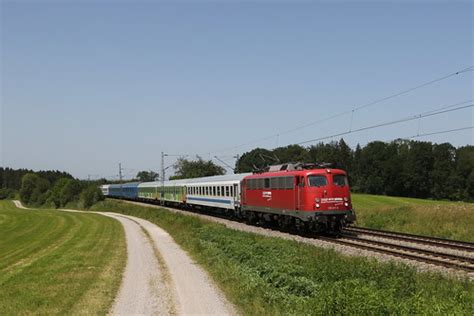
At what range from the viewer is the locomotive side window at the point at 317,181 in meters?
24.8

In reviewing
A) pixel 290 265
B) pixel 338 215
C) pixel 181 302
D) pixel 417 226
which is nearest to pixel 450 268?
pixel 290 265

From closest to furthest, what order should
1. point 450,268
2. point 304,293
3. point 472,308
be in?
point 472,308 < point 304,293 < point 450,268

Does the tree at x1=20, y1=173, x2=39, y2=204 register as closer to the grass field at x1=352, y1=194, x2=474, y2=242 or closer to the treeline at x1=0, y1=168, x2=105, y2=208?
the treeline at x1=0, y1=168, x2=105, y2=208

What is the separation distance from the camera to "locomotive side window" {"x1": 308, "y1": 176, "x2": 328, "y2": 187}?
81.3 ft

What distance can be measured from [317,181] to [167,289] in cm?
1322

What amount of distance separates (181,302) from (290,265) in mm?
2900

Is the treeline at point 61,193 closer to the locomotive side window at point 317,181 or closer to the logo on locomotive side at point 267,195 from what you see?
the logo on locomotive side at point 267,195

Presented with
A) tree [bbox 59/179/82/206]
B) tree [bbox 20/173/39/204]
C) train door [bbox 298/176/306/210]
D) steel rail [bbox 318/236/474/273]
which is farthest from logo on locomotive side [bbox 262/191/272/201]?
tree [bbox 20/173/39/204]

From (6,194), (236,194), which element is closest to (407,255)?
(236,194)

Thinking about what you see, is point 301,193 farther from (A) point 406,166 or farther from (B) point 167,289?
(A) point 406,166

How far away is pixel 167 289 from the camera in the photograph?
13102mm

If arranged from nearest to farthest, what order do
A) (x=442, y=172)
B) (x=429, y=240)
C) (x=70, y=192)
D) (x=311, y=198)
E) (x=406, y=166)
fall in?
(x=429, y=240) → (x=311, y=198) → (x=70, y=192) → (x=442, y=172) → (x=406, y=166)

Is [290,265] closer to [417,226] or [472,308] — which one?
[472,308]

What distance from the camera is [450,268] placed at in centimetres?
1504
